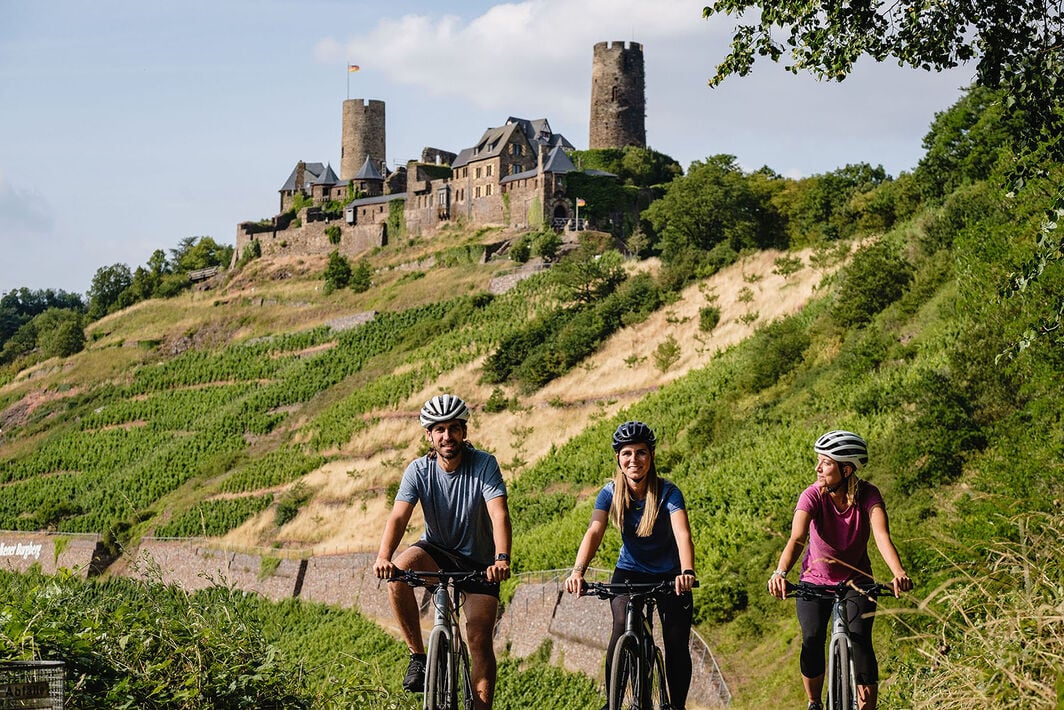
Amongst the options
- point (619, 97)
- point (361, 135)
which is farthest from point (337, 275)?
point (361, 135)

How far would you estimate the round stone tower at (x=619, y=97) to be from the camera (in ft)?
302

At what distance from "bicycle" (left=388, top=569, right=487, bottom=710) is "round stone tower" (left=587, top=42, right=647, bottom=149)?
85.5m

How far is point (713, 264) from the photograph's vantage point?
52.2 meters

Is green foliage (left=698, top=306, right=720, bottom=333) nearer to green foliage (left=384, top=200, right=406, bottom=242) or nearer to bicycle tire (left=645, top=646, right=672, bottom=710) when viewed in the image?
bicycle tire (left=645, top=646, right=672, bottom=710)

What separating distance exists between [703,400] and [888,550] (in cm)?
3012

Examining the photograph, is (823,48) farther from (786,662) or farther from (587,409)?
(587,409)

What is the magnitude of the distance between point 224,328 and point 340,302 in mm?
9321

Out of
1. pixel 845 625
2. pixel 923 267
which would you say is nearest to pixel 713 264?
pixel 923 267

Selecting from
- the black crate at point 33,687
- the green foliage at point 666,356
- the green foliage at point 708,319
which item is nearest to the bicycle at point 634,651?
the black crate at point 33,687

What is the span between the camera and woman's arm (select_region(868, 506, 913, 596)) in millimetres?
7691

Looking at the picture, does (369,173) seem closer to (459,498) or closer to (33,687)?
(459,498)

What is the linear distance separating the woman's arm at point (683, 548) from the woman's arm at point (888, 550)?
1.12m

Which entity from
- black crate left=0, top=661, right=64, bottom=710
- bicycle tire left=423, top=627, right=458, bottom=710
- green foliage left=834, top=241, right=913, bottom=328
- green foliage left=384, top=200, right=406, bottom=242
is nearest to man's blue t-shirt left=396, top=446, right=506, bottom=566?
bicycle tire left=423, top=627, right=458, bottom=710

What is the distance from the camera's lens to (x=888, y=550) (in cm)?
789
